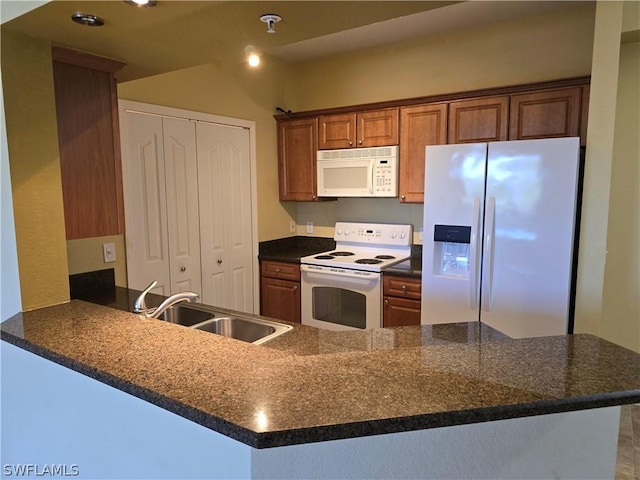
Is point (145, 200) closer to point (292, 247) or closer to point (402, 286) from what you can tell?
point (292, 247)

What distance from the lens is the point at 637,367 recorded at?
92 cm

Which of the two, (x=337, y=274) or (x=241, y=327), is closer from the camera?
(x=241, y=327)

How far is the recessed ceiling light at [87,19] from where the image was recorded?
53.6 inches

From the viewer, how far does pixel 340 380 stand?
900 mm

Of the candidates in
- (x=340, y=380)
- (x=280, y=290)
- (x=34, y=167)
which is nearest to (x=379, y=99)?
(x=280, y=290)

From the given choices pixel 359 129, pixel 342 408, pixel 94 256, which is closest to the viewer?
pixel 342 408

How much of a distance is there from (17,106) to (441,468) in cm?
182

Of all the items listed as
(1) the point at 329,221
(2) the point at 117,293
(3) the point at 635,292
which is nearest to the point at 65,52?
(2) the point at 117,293

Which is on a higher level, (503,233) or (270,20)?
(270,20)

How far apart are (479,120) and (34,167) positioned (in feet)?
9.12

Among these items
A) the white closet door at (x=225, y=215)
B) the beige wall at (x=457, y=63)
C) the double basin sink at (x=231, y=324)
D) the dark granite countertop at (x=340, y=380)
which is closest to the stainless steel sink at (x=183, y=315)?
the double basin sink at (x=231, y=324)

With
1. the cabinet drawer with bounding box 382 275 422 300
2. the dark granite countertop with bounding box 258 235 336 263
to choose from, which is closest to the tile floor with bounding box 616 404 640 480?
the cabinet drawer with bounding box 382 275 422 300

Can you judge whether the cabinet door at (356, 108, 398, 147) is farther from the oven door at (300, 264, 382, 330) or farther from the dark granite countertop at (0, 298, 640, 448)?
the dark granite countertop at (0, 298, 640, 448)

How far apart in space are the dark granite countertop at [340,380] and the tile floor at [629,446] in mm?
1715
